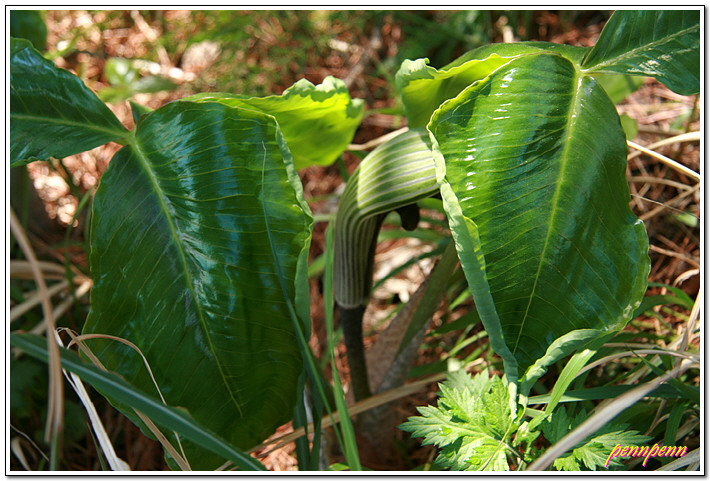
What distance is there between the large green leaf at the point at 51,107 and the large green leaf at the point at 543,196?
1.41ft

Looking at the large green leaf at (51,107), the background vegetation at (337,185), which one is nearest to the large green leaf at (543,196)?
the background vegetation at (337,185)

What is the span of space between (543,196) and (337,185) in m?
1.05

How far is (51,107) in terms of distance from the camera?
720 millimetres

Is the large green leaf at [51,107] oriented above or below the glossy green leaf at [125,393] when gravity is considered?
above

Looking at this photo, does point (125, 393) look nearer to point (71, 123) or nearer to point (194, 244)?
point (194, 244)

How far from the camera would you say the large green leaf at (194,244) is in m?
0.68

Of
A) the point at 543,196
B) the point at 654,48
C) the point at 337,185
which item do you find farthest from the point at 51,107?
the point at 337,185

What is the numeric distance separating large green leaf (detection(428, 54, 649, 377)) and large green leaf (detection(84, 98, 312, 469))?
20 centimetres

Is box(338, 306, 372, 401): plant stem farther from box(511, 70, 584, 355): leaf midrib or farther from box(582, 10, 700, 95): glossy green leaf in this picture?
box(582, 10, 700, 95): glossy green leaf

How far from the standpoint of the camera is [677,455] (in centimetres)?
71

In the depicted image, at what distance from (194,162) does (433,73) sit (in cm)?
31

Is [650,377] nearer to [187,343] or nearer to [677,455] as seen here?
[677,455]

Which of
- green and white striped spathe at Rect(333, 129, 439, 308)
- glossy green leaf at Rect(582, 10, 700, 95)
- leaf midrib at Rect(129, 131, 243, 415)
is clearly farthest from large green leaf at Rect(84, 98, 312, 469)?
glossy green leaf at Rect(582, 10, 700, 95)

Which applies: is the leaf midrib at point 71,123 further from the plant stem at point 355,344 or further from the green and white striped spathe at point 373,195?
the plant stem at point 355,344
